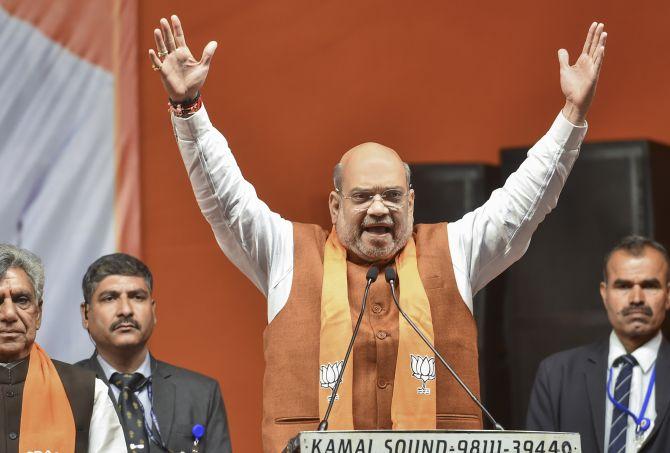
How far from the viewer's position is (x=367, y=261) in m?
3.25

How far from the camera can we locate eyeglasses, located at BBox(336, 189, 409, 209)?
124 inches

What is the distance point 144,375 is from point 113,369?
106mm

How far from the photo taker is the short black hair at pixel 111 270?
4.12 m

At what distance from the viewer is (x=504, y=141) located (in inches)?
204

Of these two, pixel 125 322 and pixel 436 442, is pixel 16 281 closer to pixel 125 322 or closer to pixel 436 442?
pixel 125 322

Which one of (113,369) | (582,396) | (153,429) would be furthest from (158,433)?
(582,396)

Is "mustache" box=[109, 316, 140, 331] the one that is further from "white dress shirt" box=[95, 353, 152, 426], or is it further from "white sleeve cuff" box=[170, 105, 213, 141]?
"white sleeve cuff" box=[170, 105, 213, 141]

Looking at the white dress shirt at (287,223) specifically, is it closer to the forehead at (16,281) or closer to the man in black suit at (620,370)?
the forehead at (16,281)

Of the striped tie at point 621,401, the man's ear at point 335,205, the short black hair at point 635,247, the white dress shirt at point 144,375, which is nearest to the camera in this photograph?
the man's ear at point 335,205

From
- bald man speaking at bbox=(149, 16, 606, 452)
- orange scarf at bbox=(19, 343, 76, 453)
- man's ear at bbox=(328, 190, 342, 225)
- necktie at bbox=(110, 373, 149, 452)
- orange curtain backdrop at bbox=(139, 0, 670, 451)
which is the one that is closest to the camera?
bald man speaking at bbox=(149, 16, 606, 452)

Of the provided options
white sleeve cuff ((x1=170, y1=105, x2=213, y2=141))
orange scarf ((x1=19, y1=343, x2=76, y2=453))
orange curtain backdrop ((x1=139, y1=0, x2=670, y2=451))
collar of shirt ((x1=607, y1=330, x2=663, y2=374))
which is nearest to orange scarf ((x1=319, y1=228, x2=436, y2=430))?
white sleeve cuff ((x1=170, y1=105, x2=213, y2=141))

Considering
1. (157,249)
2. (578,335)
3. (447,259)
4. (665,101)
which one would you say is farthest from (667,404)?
(157,249)

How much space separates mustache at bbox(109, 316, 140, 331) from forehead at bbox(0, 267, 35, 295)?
71 cm

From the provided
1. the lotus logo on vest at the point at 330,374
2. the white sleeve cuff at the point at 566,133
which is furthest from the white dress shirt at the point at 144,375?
the white sleeve cuff at the point at 566,133
